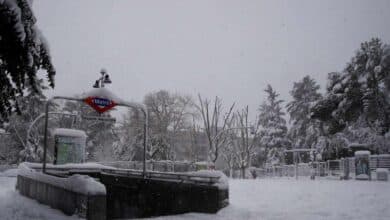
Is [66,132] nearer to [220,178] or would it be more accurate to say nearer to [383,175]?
[220,178]

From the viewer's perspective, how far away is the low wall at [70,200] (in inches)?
390

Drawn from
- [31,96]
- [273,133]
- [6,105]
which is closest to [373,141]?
[273,133]

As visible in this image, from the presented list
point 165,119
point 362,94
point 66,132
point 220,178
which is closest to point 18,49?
point 220,178

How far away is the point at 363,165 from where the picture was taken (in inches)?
1040

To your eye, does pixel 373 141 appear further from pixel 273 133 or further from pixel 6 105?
pixel 6 105

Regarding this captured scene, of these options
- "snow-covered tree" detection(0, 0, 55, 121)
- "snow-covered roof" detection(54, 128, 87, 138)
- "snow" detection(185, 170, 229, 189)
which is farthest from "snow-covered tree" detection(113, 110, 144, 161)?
"snow-covered tree" detection(0, 0, 55, 121)

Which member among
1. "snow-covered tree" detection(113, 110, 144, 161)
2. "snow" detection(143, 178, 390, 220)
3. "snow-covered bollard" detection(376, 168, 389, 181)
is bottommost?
"snow" detection(143, 178, 390, 220)

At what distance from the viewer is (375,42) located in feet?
111

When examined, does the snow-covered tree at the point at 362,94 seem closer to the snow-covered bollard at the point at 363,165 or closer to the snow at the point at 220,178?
the snow-covered bollard at the point at 363,165

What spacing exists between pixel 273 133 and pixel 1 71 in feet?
163

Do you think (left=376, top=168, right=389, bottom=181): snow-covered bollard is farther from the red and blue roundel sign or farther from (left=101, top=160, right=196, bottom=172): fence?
the red and blue roundel sign

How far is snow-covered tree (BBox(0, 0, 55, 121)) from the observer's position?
6.57 meters

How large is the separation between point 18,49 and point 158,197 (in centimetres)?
1115

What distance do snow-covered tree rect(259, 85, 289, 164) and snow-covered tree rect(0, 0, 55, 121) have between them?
47246mm
